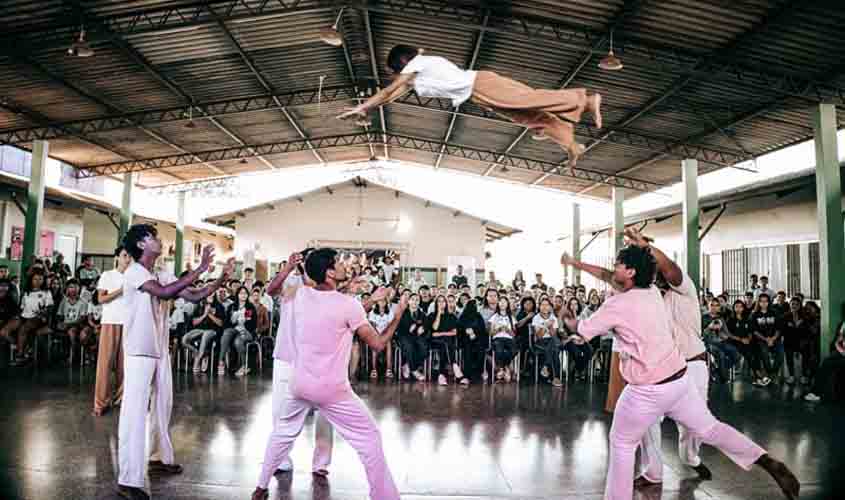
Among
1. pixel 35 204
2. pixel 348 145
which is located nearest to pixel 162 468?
pixel 35 204

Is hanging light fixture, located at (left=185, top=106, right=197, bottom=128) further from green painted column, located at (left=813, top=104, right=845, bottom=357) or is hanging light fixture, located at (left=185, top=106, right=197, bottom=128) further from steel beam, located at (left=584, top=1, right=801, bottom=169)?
green painted column, located at (left=813, top=104, right=845, bottom=357)

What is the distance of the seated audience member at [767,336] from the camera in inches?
359

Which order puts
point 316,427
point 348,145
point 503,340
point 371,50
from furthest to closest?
1. point 348,145
2. point 371,50
3. point 503,340
4. point 316,427

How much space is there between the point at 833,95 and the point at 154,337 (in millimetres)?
10265

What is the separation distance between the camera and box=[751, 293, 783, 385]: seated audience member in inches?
359

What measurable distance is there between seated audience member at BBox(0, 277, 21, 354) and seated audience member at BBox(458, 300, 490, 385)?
6894 mm

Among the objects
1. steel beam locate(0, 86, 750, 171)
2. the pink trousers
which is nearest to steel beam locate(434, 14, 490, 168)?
steel beam locate(0, 86, 750, 171)

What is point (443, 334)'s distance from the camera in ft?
28.4

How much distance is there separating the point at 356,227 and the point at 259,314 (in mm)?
10761

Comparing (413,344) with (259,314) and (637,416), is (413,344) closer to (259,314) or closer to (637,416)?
(259,314)

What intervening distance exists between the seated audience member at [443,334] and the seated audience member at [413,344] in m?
0.13

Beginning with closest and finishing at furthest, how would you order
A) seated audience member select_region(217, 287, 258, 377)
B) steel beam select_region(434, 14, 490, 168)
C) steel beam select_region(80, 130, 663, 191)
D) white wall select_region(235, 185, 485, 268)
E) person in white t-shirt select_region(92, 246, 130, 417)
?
person in white t-shirt select_region(92, 246, 130, 417) < seated audience member select_region(217, 287, 258, 377) < steel beam select_region(434, 14, 490, 168) < steel beam select_region(80, 130, 663, 191) < white wall select_region(235, 185, 485, 268)

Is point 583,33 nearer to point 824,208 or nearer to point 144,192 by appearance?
point 824,208

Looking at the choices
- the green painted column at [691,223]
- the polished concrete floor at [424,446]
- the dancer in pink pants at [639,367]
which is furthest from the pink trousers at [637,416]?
the green painted column at [691,223]
